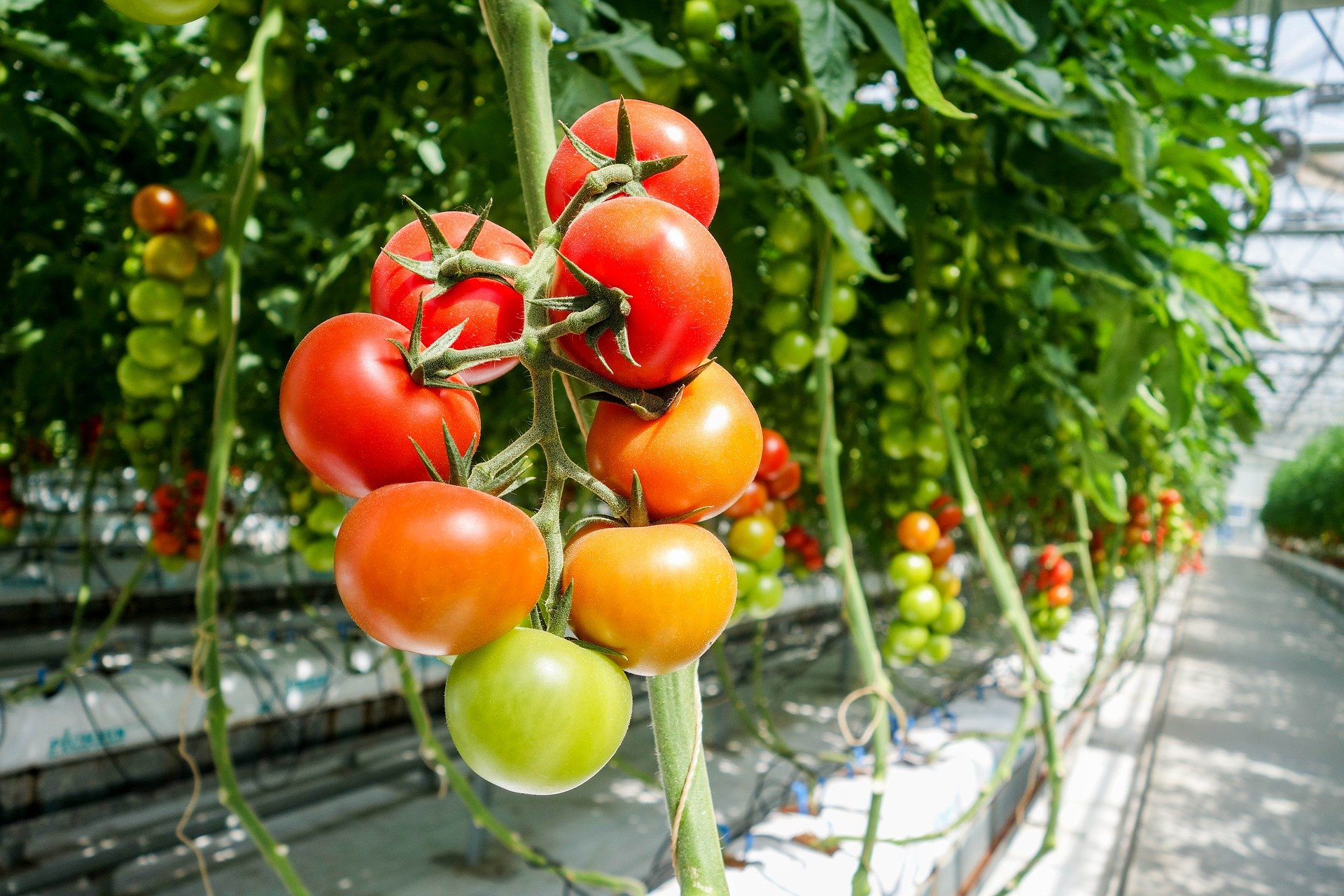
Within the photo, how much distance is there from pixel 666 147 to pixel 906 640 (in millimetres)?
889

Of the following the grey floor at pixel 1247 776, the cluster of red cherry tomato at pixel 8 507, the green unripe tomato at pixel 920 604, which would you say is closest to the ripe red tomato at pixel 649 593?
the green unripe tomato at pixel 920 604

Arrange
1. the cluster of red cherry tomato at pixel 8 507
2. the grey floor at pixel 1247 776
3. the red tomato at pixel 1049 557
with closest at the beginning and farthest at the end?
the red tomato at pixel 1049 557, the cluster of red cherry tomato at pixel 8 507, the grey floor at pixel 1247 776

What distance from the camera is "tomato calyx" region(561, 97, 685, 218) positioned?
7.6 inches

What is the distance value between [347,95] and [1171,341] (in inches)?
31.5

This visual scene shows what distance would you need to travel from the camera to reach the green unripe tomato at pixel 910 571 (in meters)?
1.04

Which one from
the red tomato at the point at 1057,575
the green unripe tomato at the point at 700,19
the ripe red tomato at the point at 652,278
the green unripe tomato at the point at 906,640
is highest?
the green unripe tomato at the point at 700,19

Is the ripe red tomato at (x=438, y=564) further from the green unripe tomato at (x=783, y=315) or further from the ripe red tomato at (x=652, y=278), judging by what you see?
the green unripe tomato at (x=783, y=315)

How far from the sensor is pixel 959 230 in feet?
3.02

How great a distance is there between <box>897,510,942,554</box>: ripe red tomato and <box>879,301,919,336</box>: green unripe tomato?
257 millimetres

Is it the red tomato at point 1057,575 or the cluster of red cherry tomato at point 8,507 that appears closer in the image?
the red tomato at point 1057,575

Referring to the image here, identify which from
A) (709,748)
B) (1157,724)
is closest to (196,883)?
(709,748)

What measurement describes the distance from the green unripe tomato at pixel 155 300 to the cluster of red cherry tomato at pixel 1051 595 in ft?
5.08

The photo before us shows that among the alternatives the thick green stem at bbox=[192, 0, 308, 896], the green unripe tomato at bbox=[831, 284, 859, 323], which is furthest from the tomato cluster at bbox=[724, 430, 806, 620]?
the thick green stem at bbox=[192, 0, 308, 896]

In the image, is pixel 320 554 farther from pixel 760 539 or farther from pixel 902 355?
pixel 902 355
